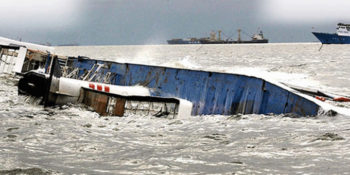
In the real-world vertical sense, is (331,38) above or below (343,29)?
below

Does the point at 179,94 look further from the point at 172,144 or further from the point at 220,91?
the point at 172,144

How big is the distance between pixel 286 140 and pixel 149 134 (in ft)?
14.6

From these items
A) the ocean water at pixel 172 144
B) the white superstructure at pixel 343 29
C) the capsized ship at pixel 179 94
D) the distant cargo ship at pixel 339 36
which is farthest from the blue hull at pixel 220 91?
the distant cargo ship at pixel 339 36

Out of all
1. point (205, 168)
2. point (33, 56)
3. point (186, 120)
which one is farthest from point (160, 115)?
point (33, 56)

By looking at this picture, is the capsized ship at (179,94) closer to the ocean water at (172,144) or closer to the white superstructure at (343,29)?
the ocean water at (172,144)

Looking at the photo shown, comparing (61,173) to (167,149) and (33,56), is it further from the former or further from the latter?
(33,56)

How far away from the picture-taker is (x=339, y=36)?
132m

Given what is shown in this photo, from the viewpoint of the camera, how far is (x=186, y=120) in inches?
610

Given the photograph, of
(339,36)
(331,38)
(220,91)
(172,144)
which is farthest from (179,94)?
(331,38)

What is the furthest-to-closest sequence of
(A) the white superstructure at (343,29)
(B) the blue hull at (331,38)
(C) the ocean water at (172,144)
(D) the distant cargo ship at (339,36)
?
(B) the blue hull at (331,38) < (D) the distant cargo ship at (339,36) < (A) the white superstructure at (343,29) < (C) the ocean water at (172,144)

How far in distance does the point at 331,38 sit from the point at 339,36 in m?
3.62

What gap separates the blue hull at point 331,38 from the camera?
13150cm

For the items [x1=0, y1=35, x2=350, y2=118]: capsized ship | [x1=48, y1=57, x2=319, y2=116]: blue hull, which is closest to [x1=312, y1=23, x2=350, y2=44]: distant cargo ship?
[x1=0, y1=35, x2=350, y2=118]: capsized ship

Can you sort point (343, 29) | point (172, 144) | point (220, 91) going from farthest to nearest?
point (343, 29) → point (220, 91) → point (172, 144)
